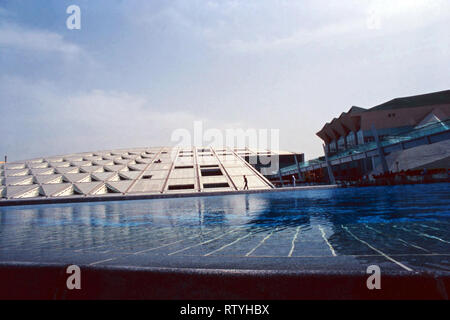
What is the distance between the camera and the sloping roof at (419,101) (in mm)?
38281

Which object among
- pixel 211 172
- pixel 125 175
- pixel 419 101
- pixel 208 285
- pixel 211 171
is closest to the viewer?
pixel 208 285

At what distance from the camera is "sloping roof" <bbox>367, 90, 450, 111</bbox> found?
3828cm

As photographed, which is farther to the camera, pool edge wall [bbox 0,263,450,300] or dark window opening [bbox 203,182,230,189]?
dark window opening [bbox 203,182,230,189]

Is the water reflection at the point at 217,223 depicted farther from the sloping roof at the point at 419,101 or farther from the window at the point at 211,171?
the sloping roof at the point at 419,101

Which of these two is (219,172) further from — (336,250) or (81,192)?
(336,250)

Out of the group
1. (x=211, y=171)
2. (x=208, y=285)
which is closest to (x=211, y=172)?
(x=211, y=171)

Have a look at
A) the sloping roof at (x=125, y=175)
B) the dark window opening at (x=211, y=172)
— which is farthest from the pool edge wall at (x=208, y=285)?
the dark window opening at (x=211, y=172)

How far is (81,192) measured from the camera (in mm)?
25828

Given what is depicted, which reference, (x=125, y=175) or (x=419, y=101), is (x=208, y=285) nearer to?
(x=125, y=175)

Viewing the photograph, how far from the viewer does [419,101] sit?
39969mm

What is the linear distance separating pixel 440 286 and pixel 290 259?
1.23m

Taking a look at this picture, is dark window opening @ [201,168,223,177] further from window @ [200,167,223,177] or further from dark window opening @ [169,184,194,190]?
dark window opening @ [169,184,194,190]

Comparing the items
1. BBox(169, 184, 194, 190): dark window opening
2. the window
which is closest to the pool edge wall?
BBox(169, 184, 194, 190): dark window opening
